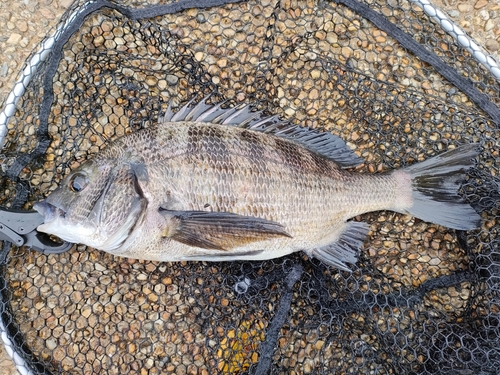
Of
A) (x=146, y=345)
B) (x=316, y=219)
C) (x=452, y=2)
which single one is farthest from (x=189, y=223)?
(x=452, y=2)

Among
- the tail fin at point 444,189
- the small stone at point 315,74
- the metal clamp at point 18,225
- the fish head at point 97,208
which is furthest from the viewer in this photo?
the small stone at point 315,74

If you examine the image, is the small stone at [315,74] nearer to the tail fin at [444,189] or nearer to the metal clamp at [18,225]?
the tail fin at [444,189]

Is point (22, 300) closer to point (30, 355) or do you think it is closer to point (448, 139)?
point (30, 355)

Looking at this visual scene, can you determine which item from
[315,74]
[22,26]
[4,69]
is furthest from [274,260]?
[22,26]

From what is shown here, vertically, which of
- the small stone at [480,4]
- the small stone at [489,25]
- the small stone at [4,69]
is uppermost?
the small stone at [4,69]

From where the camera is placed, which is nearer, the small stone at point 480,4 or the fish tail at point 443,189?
the fish tail at point 443,189

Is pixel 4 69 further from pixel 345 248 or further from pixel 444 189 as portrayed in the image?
pixel 444 189

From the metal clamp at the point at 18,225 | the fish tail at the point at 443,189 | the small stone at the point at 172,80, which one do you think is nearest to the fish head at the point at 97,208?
the metal clamp at the point at 18,225
